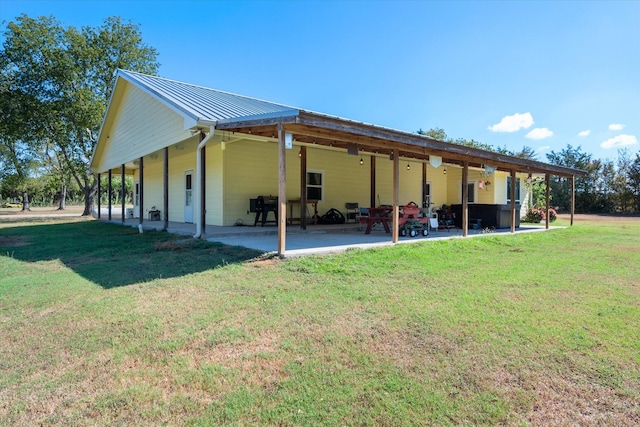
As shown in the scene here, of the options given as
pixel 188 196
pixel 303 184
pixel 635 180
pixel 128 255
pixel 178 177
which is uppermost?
pixel 635 180

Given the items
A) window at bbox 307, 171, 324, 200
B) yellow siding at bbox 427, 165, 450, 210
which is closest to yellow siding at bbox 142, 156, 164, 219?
window at bbox 307, 171, 324, 200

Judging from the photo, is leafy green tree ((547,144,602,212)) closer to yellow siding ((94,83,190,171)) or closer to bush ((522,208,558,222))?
bush ((522,208,558,222))

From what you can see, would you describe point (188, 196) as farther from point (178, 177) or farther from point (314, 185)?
point (314, 185)

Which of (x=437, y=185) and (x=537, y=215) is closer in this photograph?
(x=537, y=215)

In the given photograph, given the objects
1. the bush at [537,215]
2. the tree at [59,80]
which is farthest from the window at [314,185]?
the tree at [59,80]

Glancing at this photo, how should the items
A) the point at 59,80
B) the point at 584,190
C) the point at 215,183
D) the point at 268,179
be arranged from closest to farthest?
the point at 215,183 → the point at 268,179 → the point at 59,80 → the point at 584,190

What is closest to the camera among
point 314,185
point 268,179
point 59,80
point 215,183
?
point 215,183

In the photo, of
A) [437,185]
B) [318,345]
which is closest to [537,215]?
[437,185]

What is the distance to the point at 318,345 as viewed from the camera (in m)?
3.02

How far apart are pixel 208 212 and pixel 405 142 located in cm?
735

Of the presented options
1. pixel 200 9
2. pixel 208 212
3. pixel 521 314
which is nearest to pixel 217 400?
pixel 521 314

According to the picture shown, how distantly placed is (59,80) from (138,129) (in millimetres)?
12727

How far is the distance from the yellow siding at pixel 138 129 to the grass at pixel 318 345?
5.39 metres

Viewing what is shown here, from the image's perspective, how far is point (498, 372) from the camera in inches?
101
